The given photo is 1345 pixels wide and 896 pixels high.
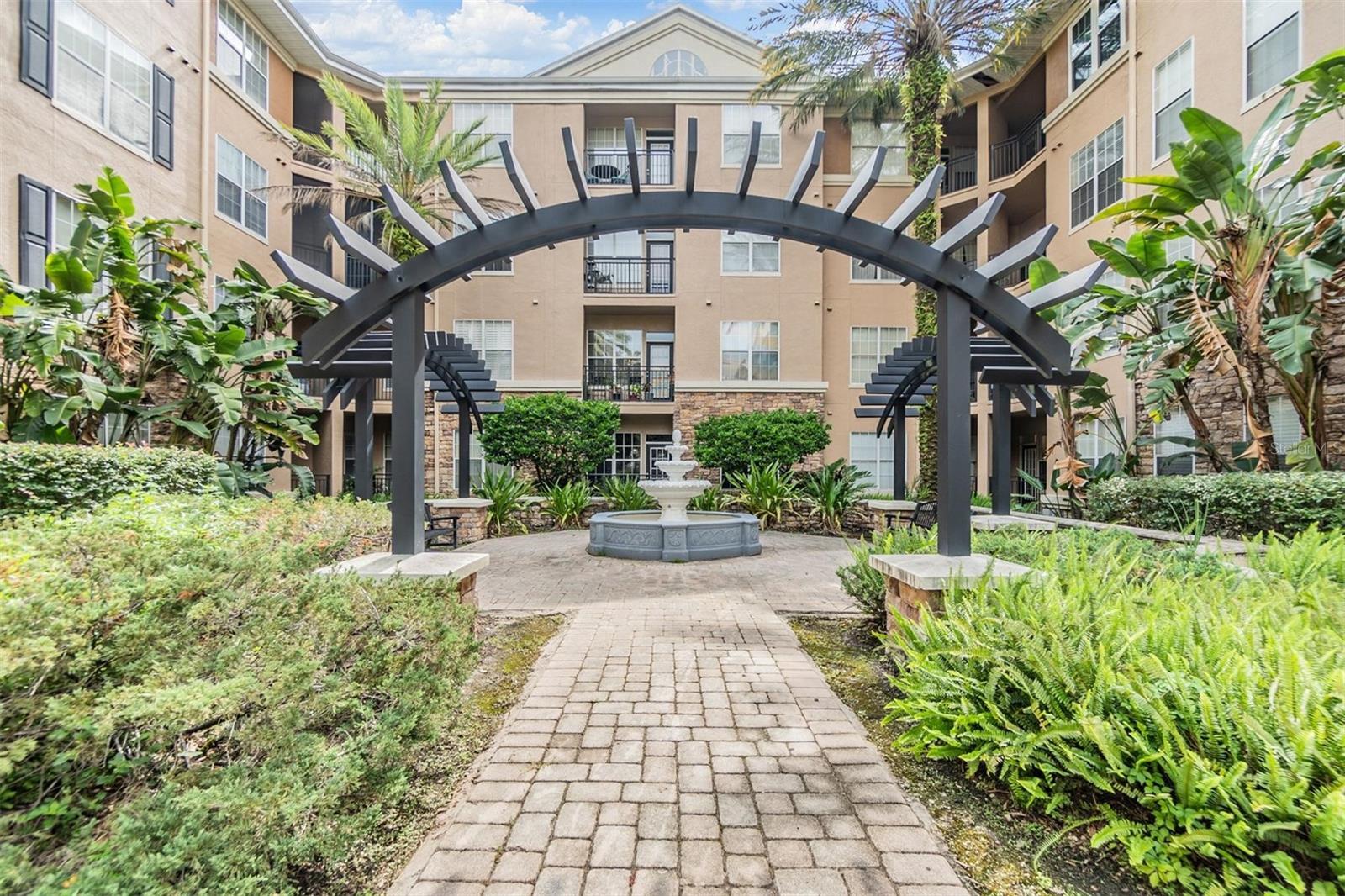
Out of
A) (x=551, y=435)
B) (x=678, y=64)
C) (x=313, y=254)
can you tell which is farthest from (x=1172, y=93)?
(x=313, y=254)

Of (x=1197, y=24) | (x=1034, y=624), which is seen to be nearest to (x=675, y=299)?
(x=1197, y=24)

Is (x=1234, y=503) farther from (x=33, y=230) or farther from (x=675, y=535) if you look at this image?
(x=33, y=230)

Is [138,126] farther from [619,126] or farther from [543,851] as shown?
[543,851]

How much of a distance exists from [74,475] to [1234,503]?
41.3 feet

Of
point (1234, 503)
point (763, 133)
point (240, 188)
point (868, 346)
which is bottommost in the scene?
point (1234, 503)

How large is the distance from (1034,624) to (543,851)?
8.14ft

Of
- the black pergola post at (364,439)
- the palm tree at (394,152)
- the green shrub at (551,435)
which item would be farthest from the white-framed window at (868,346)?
the black pergola post at (364,439)

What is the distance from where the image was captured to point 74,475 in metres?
6.26

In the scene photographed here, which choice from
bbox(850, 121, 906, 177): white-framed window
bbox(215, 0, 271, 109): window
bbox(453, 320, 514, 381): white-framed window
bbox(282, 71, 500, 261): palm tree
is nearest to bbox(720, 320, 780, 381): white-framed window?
bbox(850, 121, 906, 177): white-framed window

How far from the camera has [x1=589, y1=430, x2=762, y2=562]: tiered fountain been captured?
30.9 ft

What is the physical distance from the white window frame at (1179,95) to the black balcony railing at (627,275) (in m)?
11.7

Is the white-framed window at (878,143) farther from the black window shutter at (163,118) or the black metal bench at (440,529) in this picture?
the black window shutter at (163,118)

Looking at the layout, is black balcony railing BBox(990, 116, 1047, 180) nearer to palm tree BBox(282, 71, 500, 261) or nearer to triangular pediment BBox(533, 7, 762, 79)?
triangular pediment BBox(533, 7, 762, 79)

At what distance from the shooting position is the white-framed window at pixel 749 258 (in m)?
18.1
